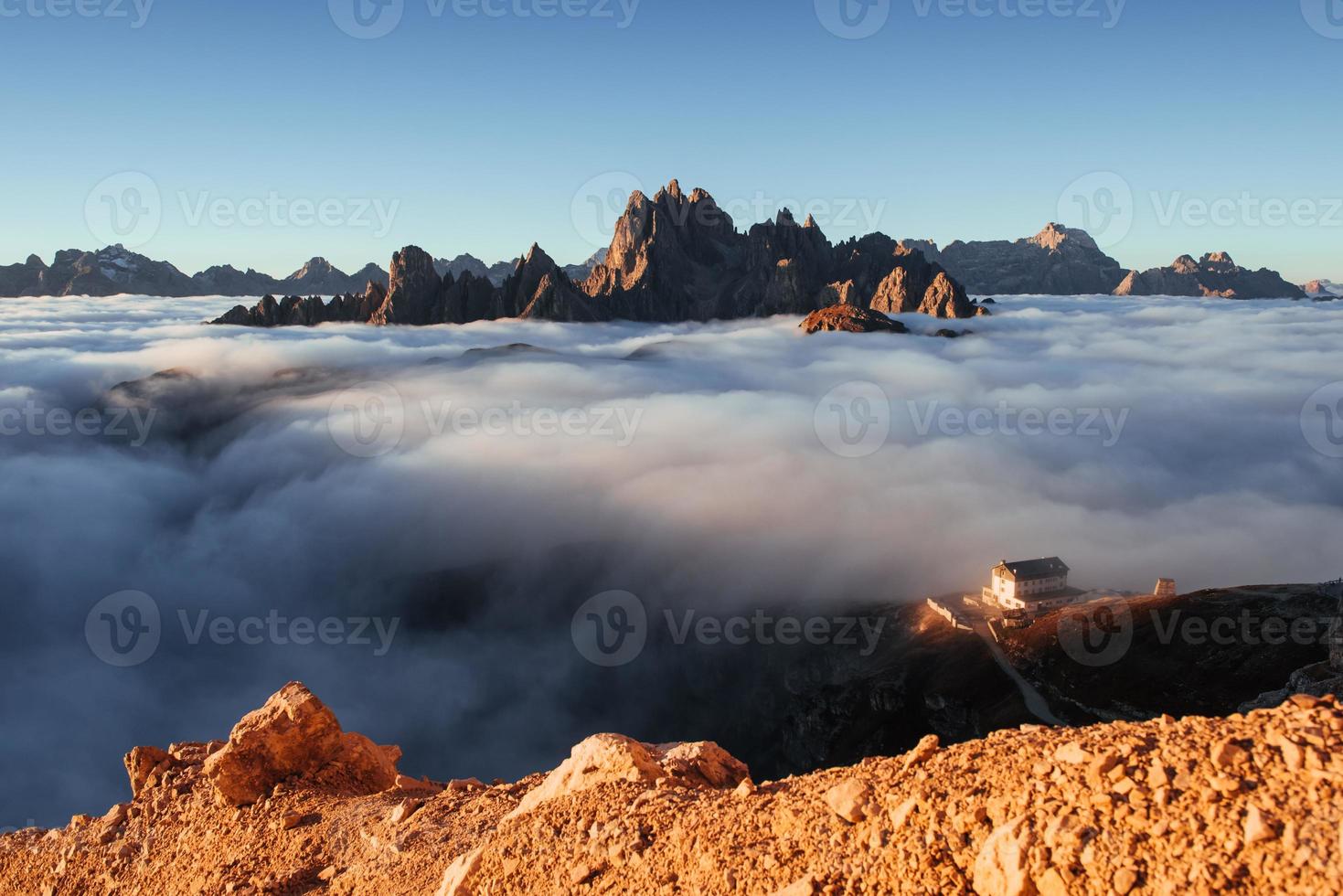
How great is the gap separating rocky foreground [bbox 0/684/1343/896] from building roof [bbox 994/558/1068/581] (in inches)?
3720

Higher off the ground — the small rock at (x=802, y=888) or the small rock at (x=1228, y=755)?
the small rock at (x=1228, y=755)

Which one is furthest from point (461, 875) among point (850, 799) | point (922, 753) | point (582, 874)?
point (922, 753)

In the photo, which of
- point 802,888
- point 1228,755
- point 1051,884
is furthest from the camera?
point 802,888

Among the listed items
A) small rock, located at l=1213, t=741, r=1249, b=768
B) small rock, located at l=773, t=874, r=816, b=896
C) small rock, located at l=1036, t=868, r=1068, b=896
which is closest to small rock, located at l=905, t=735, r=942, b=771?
small rock, located at l=773, t=874, r=816, b=896

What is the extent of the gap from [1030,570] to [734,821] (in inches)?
3989

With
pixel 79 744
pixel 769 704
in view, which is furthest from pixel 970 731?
pixel 79 744

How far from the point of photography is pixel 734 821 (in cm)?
1125

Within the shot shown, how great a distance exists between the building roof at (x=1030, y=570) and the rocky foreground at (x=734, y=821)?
310 feet

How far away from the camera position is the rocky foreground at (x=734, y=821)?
7379mm

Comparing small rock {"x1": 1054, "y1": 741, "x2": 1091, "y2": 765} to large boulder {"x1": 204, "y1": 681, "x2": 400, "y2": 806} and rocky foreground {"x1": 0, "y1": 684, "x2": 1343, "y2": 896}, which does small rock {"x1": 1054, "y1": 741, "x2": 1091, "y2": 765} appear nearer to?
rocky foreground {"x1": 0, "y1": 684, "x2": 1343, "y2": 896}

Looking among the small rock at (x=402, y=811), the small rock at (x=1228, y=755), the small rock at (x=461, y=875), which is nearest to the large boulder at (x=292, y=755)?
the small rock at (x=402, y=811)

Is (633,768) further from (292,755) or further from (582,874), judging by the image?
(292,755)

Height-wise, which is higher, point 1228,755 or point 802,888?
point 1228,755

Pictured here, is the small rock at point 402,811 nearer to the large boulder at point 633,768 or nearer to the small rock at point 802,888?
the large boulder at point 633,768
